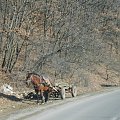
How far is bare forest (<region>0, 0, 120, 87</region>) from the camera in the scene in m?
31.5

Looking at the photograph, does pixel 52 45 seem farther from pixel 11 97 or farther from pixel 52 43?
pixel 11 97

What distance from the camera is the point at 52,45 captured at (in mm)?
39938

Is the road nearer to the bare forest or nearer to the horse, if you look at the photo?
the horse

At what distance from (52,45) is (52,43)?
1.15m

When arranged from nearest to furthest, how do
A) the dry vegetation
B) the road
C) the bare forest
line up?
the road → the dry vegetation → the bare forest

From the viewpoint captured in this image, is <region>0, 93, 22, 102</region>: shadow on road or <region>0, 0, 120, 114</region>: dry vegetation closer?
<region>0, 93, 22, 102</region>: shadow on road

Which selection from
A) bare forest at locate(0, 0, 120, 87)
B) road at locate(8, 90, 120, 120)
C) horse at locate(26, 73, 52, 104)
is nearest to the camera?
road at locate(8, 90, 120, 120)

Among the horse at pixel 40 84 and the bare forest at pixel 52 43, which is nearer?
the horse at pixel 40 84

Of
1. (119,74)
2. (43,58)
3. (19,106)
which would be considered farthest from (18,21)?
(119,74)

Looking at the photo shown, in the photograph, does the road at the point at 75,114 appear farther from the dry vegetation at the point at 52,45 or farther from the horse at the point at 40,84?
the dry vegetation at the point at 52,45

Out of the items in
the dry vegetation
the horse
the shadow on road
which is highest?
the dry vegetation

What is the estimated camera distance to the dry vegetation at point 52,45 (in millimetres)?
31125

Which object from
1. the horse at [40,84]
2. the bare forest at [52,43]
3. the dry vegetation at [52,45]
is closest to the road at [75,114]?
the horse at [40,84]

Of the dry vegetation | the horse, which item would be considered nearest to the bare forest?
the dry vegetation
